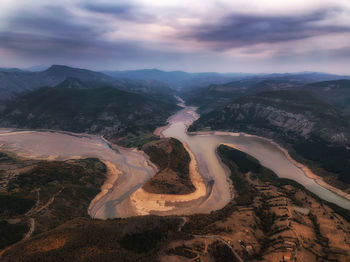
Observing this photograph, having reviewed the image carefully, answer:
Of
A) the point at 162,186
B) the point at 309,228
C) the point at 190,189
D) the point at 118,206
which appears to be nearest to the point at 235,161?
the point at 190,189

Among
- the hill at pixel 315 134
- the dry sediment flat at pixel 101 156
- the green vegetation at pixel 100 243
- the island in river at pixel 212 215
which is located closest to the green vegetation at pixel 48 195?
the dry sediment flat at pixel 101 156

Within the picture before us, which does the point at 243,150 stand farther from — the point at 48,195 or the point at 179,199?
the point at 48,195

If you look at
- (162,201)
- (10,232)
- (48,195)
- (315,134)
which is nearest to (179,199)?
(162,201)

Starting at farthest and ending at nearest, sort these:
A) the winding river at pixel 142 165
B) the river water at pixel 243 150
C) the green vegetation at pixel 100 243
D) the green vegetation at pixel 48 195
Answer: the river water at pixel 243 150 → the winding river at pixel 142 165 → the green vegetation at pixel 48 195 → the green vegetation at pixel 100 243

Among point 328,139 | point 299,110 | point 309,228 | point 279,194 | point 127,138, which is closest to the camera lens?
point 309,228

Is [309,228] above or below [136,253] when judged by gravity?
below

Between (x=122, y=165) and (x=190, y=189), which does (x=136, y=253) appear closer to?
(x=190, y=189)

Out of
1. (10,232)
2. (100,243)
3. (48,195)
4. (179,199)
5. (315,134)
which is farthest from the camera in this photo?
(315,134)

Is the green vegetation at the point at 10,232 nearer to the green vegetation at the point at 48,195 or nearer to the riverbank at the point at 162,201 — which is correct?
the green vegetation at the point at 48,195

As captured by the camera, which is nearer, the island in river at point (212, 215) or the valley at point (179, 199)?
the island in river at point (212, 215)
